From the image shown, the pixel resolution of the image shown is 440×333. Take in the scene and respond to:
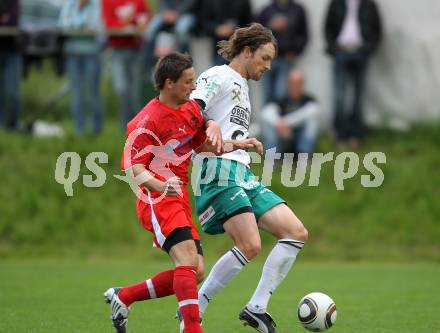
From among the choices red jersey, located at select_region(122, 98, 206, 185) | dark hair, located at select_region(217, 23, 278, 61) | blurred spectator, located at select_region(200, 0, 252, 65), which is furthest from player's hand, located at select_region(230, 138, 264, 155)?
blurred spectator, located at select_region(200, 0, 252, 65)

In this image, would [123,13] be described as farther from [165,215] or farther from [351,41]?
[165,215]

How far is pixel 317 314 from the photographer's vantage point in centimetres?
764

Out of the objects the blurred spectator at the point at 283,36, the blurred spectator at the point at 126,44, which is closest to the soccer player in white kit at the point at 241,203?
the blurred spectator at the point at 283,36

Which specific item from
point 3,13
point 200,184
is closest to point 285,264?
point 200,184

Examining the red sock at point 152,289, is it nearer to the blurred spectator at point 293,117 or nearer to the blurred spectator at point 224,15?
the blurred spectator at point 293,117

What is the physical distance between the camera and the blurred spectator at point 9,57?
16.2 meters

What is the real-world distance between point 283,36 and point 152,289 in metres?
9.15

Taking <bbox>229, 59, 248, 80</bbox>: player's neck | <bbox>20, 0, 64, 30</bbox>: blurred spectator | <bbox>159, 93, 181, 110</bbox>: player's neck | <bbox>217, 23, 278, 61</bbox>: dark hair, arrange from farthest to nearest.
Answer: <bbox>20, 0, 64, 30</bbox>: blurred spectator → <bbox>229, 59, 248, 80</bbox>: player's neck → <bbox>217, 23, 278, 61</bbox>: dark hair → <bbox>159, 93, 181, 110</bbox>: player's neck

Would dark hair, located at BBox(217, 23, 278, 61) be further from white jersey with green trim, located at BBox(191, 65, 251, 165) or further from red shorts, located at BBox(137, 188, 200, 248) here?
red shorts, located at BBox(137, 188, 200, 248)

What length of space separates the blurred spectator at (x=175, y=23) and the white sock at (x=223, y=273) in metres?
8.80

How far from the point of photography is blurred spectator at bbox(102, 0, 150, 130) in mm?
16250

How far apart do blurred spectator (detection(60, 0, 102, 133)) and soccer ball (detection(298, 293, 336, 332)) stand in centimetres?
916

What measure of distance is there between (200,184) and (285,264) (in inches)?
35.8

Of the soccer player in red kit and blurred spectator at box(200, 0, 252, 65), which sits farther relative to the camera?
blurred spectator at box(200, 0, 252, 65)
